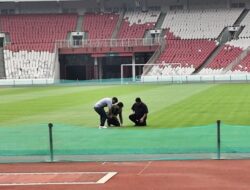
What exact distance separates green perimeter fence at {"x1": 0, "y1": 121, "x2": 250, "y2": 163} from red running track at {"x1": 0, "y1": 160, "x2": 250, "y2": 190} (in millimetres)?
815

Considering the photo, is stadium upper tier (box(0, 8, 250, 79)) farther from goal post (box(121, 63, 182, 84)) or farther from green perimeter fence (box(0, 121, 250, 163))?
green perimeter fence (box(0, 121, 250, 163))

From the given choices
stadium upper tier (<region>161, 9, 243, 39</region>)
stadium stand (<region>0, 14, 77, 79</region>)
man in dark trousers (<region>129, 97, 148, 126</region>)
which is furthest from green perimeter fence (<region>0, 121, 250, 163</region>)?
stadium upper tier (<region>161, 9, 243, 39</region>)

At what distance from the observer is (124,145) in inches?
683

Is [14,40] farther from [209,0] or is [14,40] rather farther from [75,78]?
[209,0]

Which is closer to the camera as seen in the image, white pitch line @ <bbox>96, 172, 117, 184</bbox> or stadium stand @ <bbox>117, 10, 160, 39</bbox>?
white pitch line @ <bbox>96, 172, 117, 184</bbox>

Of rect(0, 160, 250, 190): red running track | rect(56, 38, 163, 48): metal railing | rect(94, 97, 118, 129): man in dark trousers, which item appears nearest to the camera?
rect(0, 160, 250, 190): red running track

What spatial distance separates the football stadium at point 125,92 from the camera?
1395 cm

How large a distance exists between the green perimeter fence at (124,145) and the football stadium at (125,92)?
34 mm

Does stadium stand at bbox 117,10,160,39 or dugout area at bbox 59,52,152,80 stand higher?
stadium stand at bbox 117,10,160,39

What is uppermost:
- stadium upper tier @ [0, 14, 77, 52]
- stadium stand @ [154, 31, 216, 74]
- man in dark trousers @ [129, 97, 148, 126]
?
stadium upper tier @ [0, 14, 77, 52]

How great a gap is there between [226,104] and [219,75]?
114 feet

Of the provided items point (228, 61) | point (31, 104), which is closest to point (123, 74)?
point (228, 61)

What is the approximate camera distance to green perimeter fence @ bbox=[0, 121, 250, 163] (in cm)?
1581

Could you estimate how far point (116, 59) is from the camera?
263ft
